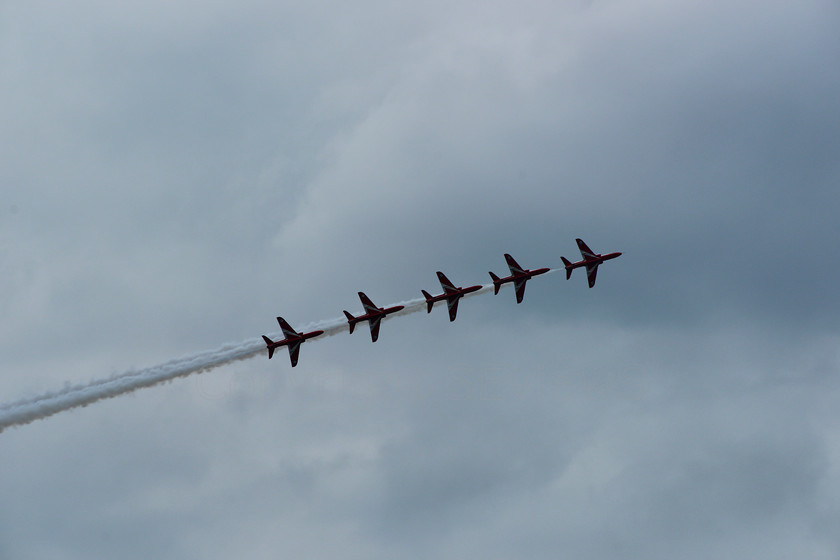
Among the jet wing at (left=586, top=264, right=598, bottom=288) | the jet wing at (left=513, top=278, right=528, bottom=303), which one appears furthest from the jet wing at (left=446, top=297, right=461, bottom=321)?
the jet wing at (left=586, top=264, right=598, bottom=288)

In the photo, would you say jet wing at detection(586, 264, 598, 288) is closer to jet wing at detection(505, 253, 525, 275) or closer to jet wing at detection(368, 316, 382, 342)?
jet wing at detection(505, 253, 525, 275)

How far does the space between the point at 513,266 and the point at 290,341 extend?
3212cm

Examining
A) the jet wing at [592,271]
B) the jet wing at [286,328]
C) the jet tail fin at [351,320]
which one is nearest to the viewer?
the jet tail fin at [351,320]

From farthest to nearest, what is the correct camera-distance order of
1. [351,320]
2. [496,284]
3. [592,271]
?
1. [592,271]
2. [496,284]
3. [351,320]

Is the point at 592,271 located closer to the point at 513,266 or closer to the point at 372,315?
the point at 513,266

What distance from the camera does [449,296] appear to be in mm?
136875

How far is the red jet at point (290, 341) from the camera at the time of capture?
132 metres

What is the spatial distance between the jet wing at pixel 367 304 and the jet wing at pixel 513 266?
20.2m

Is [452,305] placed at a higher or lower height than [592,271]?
lower

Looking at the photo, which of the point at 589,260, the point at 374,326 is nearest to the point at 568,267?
the point at 589,260

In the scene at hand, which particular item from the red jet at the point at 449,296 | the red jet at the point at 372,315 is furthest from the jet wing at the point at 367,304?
the red jet at the point at 449,296

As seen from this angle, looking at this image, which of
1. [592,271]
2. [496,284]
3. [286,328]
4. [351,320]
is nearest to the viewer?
[351,320]

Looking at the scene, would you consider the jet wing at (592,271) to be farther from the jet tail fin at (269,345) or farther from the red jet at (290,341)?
the jet tail fin at (269,345)

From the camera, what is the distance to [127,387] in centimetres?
13500
